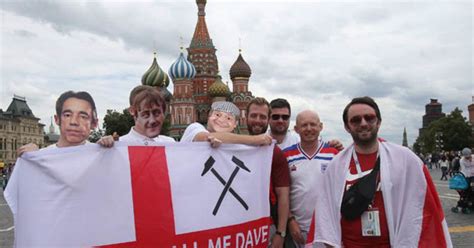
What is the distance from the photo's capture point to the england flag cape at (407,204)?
319 cm

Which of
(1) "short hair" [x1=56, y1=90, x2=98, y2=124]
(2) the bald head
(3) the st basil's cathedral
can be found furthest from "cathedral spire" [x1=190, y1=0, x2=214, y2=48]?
(1) "short hair" [x1=56, y1=90, x2=98, y2=124]

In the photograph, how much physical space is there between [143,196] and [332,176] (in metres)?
1.44

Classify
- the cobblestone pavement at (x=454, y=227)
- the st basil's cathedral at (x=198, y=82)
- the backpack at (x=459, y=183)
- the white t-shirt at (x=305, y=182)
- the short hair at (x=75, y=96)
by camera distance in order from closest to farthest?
the short hair at (x=75, y=96) < the white t-shirt at (x=305, y=182) < the cobblestone pavement at (x=454, y=227) < the backpack at (x=459, y=183) < the st basil's cathedral at (x=198, y=82)

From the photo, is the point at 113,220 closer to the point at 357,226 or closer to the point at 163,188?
the point at 163,188

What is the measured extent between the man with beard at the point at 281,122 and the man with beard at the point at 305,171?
19 cm

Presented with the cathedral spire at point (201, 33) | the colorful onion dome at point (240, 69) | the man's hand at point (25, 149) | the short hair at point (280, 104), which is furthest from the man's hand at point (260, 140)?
the cathedral spire at point (201, 33)

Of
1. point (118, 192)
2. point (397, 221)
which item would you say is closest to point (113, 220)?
point (118, 192)

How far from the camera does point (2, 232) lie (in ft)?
31.4

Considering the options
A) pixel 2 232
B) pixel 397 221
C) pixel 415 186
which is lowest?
pixel 2 232

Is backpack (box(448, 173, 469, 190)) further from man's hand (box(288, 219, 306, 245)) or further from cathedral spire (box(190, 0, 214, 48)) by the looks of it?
cathedral spire (box(190, 0, 214, 48))

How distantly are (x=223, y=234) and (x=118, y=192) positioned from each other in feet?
2.98

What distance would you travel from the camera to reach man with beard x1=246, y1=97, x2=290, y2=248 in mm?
3855

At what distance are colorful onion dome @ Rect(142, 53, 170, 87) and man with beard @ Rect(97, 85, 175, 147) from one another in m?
60.1

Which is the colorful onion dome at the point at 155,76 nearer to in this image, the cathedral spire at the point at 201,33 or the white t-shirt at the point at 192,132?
the cathedral spire at the point at 201,33
